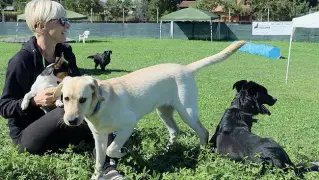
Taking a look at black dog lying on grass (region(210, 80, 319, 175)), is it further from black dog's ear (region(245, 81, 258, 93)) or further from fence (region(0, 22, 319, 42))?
fence (region(0, 22, 319, 42))

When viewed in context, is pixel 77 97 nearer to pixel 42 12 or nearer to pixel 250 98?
pixel 42 12

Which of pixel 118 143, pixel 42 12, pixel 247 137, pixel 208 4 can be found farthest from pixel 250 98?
pixel 208 4

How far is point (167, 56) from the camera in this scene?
19.4m

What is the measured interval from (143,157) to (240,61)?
13514 mm

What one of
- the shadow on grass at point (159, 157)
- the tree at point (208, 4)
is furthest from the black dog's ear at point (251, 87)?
the tree at point (208, 4)

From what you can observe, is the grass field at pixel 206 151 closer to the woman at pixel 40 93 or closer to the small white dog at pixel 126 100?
the woman at pixel 40 93

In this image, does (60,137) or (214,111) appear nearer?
(60,137)

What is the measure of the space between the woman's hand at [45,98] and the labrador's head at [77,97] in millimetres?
386

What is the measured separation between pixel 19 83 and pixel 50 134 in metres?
0.57

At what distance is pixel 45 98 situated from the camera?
390 cm

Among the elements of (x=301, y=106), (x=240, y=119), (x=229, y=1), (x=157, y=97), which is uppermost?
(x=229, y=1)

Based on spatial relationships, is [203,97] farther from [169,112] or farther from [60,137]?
[60,137]

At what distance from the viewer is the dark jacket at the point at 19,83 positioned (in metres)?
4.07

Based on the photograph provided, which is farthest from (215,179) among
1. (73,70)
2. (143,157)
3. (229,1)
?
(229,1)
